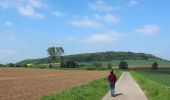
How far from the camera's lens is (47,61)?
19712 cm

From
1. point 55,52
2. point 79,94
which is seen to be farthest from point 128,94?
point 55,52

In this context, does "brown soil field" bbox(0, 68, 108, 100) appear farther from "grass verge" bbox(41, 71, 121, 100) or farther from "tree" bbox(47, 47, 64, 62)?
"tree" bbox(47, 47, 64, 62)

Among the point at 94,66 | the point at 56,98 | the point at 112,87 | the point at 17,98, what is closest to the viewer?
the point at 56,98

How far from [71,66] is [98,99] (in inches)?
5244

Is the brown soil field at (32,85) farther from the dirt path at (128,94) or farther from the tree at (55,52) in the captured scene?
the tree at (55,52)

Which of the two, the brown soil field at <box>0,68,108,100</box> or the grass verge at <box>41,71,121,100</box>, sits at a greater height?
the brown soil field at <box>0,68,108,100</box>

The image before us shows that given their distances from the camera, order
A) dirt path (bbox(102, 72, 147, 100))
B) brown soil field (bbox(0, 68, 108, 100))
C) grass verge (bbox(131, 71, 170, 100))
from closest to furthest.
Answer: grass verge (bbox(131, 71, 170, 100)) → dirt path (bbox(102, 72, 147, 100)) → brown soil field (bbox(0, 68, 108, 100))

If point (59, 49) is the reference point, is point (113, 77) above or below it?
below

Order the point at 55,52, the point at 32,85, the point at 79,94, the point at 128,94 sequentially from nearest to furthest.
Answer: the point at 79,94
the point at 128,94
the point at 32,85
the point at 55,52

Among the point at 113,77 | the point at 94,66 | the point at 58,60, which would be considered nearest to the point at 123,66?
the point at 94,66

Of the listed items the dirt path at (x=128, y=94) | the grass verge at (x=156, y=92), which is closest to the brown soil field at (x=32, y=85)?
the dirt path at (x=128, y=94)

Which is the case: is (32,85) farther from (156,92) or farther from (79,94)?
(79,94)

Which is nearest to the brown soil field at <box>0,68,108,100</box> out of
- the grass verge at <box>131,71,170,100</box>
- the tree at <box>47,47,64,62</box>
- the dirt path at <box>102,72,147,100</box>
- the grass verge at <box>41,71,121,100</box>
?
the grass verge at <box>41,71,121,100</box>

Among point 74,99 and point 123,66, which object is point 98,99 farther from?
point 123,66
